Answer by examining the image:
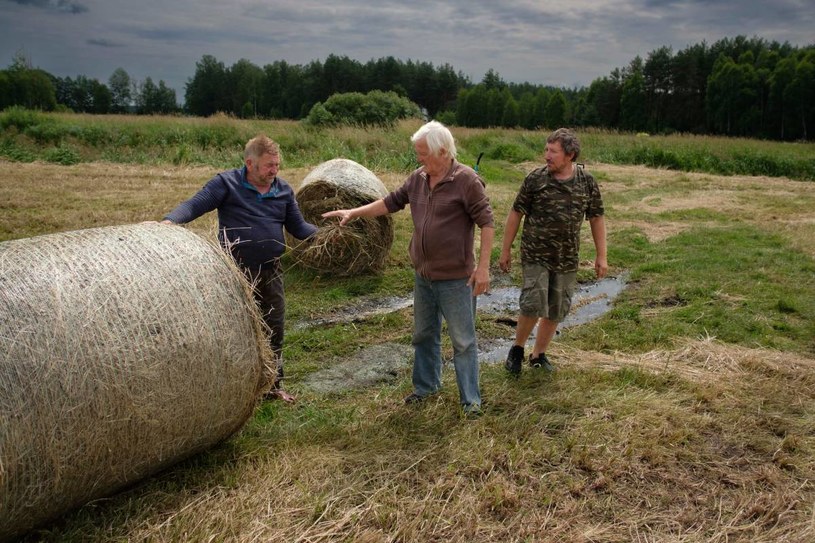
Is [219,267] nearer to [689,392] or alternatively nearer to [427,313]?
[427,313]

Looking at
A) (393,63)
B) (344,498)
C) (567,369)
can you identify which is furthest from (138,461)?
(393,63)

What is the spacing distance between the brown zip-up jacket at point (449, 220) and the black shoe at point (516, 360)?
4.45 ft

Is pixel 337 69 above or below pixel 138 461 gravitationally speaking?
above

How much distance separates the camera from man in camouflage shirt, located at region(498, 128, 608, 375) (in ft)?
17.1

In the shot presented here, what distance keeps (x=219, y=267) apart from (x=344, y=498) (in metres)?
1.52

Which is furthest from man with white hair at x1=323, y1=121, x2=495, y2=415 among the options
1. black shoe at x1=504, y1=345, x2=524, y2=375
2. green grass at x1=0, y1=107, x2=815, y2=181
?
green grass at x1=0, y1=107, x2=815, y2=181

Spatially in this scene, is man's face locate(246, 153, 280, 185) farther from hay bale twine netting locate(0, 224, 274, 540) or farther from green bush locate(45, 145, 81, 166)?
green bush locate(45, 145, 81, 166)

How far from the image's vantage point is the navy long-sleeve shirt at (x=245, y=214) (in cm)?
467

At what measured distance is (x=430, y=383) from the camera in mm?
5031

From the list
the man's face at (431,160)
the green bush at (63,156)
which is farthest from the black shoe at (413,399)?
the green bush at (63,156)

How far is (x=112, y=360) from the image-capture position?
3230mm

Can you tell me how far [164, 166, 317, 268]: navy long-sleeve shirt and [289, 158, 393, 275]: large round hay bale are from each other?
367 centimetres

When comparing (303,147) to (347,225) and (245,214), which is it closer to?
(347,225)

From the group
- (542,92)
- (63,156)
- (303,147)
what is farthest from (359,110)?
(542,92)
